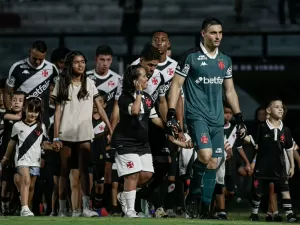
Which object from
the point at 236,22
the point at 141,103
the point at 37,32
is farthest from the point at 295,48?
the point at 141,103

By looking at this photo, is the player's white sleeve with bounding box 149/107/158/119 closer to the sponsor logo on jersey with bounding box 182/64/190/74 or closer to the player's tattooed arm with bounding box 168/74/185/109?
the player's tattooed arm with bounding box 168/74/185/109

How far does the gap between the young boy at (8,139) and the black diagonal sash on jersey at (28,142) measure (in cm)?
48

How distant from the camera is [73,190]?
16.0m

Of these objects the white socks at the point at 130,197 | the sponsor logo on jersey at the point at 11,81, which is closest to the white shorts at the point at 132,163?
the white socks at the point at 130,197

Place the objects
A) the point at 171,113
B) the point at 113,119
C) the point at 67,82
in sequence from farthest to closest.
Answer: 1. the point at 113,119
2. the point at 67,82
3. the point at 171,113

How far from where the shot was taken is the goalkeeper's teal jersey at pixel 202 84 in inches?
603

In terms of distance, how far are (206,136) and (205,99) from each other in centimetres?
47

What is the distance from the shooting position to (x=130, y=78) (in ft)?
50.9

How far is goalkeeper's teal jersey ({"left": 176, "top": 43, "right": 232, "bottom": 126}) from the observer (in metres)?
15.3

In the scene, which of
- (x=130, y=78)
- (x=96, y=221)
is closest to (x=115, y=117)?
(x=130, y=78)

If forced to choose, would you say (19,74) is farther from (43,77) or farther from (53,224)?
(53,224)

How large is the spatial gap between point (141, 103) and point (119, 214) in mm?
2272

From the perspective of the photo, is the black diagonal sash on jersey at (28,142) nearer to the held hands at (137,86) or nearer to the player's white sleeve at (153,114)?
the player's white sleeve at (153,114)

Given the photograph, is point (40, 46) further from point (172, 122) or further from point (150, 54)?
point (172, 122)
